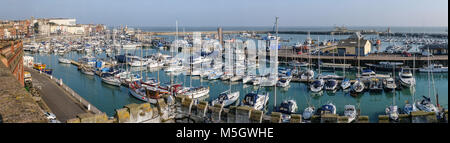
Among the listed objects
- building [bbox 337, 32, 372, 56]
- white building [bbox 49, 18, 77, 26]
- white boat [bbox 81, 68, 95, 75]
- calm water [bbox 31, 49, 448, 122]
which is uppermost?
white building [bbox 49, 18, 77, 26]

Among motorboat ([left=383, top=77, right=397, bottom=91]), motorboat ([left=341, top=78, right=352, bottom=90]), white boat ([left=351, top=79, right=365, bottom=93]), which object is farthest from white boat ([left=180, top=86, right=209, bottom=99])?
motorboat ([left=383, top=77, right=397, bottom=91])

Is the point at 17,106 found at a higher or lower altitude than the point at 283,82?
higher

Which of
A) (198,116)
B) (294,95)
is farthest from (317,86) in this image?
(198,116)

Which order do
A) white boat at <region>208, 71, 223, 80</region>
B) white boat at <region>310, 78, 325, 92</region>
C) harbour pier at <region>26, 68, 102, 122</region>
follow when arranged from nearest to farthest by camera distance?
1. harbour pier at <region>26, 68, 102, 122</region>
2. white boat at <region>310, 78, 325, 92</region>
3. white boat at <region>208, 71, 223, 80</region>

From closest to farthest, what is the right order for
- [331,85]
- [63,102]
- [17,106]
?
1. [17,106]
2. [63,102]
3. [331,85]

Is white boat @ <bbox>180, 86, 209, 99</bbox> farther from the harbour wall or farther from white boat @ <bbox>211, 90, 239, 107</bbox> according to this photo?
the harbour wall

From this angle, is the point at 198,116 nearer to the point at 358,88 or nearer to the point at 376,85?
the point at 358,88

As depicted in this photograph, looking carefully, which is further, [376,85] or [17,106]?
[376,85]

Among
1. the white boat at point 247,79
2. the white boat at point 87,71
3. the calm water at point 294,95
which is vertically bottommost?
the calm water at point 294,95

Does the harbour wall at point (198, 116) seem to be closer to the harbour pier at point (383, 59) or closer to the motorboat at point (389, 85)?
the motorboat at point (389, 85)

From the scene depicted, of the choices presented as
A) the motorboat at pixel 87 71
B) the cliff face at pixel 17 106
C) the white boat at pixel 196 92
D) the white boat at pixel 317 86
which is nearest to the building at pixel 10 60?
the cliff face at pixel 17 106

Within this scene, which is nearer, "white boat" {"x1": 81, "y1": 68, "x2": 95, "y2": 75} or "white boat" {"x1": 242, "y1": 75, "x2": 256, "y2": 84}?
"white boat" {"x1": 242, "y1": 75, "x2": 256, "y2": 84}
